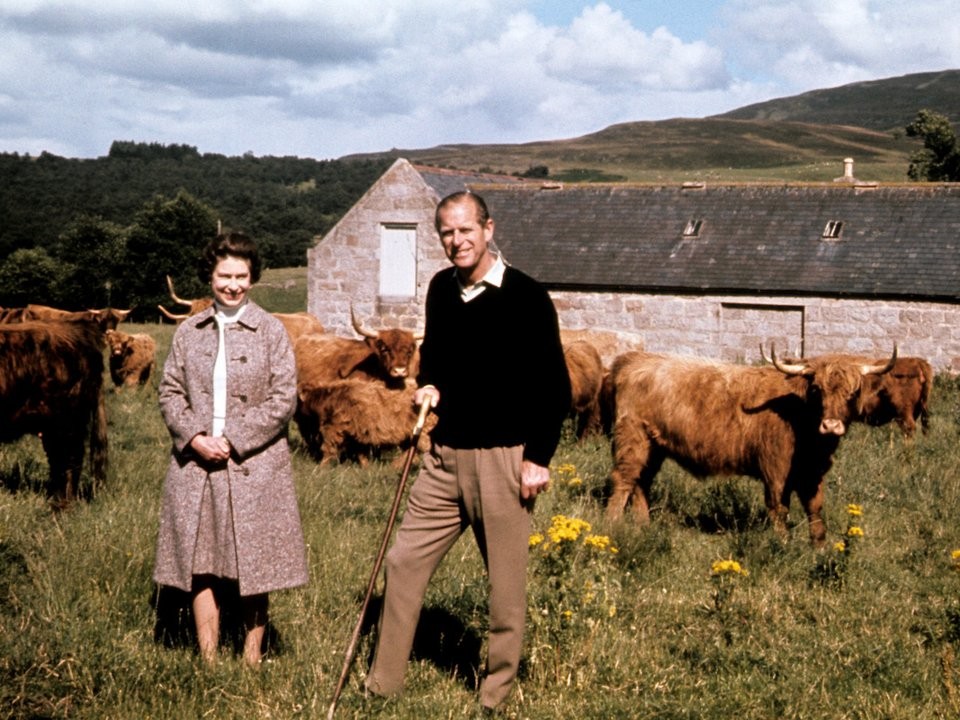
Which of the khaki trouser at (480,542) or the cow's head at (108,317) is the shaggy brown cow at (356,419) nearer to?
the cow's head at (108,317)

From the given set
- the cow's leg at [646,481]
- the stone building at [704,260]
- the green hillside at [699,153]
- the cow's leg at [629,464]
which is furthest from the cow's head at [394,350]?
the green hillside at [699,153]

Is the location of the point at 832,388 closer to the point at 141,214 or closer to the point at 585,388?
the point at 585,388

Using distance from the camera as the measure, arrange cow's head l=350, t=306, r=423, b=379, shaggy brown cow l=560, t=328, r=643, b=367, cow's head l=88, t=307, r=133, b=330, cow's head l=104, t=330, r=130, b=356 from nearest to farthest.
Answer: cow's head l=350, t=306, r=423, b=379 < cow's head l=88, t=307, r=133, b=330 < shaggy brown cow l=560, t=328, r=643, b=367 < cow's head l=104, t=330, r=130, b=356

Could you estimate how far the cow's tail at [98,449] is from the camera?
25.6ft

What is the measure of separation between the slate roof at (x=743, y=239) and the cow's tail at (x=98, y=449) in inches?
647

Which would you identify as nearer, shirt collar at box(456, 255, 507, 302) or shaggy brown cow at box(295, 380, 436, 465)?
shirt collar at box(456, 255, 507, 302)

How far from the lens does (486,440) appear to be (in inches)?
162

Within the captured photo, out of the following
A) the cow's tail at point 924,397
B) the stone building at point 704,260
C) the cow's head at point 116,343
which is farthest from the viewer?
the stone building at point 704,260

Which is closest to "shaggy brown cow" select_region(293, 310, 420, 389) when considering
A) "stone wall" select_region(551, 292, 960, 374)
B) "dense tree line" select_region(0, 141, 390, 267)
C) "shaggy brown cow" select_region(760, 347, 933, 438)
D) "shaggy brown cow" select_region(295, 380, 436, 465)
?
"shaggy brown cow" select_region(295, 380, 436, 465)

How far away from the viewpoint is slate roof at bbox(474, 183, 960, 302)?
21.3 m

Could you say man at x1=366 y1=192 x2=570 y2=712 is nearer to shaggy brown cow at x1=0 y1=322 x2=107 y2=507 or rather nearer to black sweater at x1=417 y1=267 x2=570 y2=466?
black sweater at x1=417 y1=267 x2=570 y2=466

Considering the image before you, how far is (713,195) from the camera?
24.9 metres

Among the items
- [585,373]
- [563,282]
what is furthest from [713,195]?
[585,373]

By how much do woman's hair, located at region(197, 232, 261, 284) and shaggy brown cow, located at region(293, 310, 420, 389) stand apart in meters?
6.85
